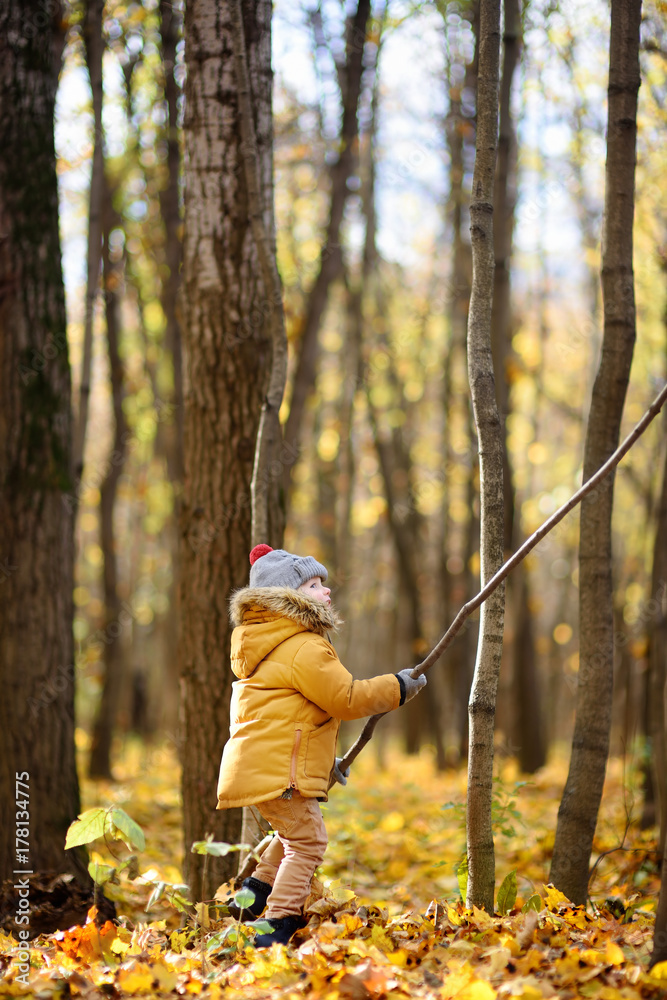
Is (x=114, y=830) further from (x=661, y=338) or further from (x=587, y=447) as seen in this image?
(x=661, y=338)

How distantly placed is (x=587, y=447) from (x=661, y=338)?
35.0ft

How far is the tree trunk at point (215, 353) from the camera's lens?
4078 mm

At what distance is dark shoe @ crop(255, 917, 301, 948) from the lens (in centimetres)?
289

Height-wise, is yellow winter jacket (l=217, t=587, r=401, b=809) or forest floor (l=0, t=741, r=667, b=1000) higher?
yellow winter jacket (l=217, t=587, r=401, b=809)

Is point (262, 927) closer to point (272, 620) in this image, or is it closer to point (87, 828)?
point (87, 828)

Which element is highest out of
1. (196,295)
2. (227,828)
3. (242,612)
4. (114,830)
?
(196,295)

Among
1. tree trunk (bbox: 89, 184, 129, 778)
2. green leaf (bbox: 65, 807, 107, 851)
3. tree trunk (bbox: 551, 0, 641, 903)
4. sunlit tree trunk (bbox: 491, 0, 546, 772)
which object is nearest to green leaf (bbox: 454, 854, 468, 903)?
tree trunk (bbox: 551, 0, 641, 903)

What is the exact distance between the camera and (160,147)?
9797 millimetres

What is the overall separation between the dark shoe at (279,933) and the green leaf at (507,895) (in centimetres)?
84

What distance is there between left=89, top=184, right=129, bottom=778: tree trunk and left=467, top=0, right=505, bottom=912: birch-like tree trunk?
6.82 meters

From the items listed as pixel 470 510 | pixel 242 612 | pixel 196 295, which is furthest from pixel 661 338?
pixel 242 612

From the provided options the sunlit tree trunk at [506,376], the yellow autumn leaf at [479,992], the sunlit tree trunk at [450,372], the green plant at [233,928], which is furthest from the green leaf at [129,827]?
the sunlit tree trunk at [450,372]

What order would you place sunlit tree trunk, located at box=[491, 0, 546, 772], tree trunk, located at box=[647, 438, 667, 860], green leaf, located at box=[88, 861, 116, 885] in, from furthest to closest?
sunlit tree trunk, located at box=[491, 0, 546, 772]
tree trunk, located at box=[647, 438, 667, 860]
green leaf, located at box=[88, 861, 116, 885]

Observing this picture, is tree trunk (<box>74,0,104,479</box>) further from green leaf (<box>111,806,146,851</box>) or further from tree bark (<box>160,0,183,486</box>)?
green leaf (<box>111,806,146,851</box>)
